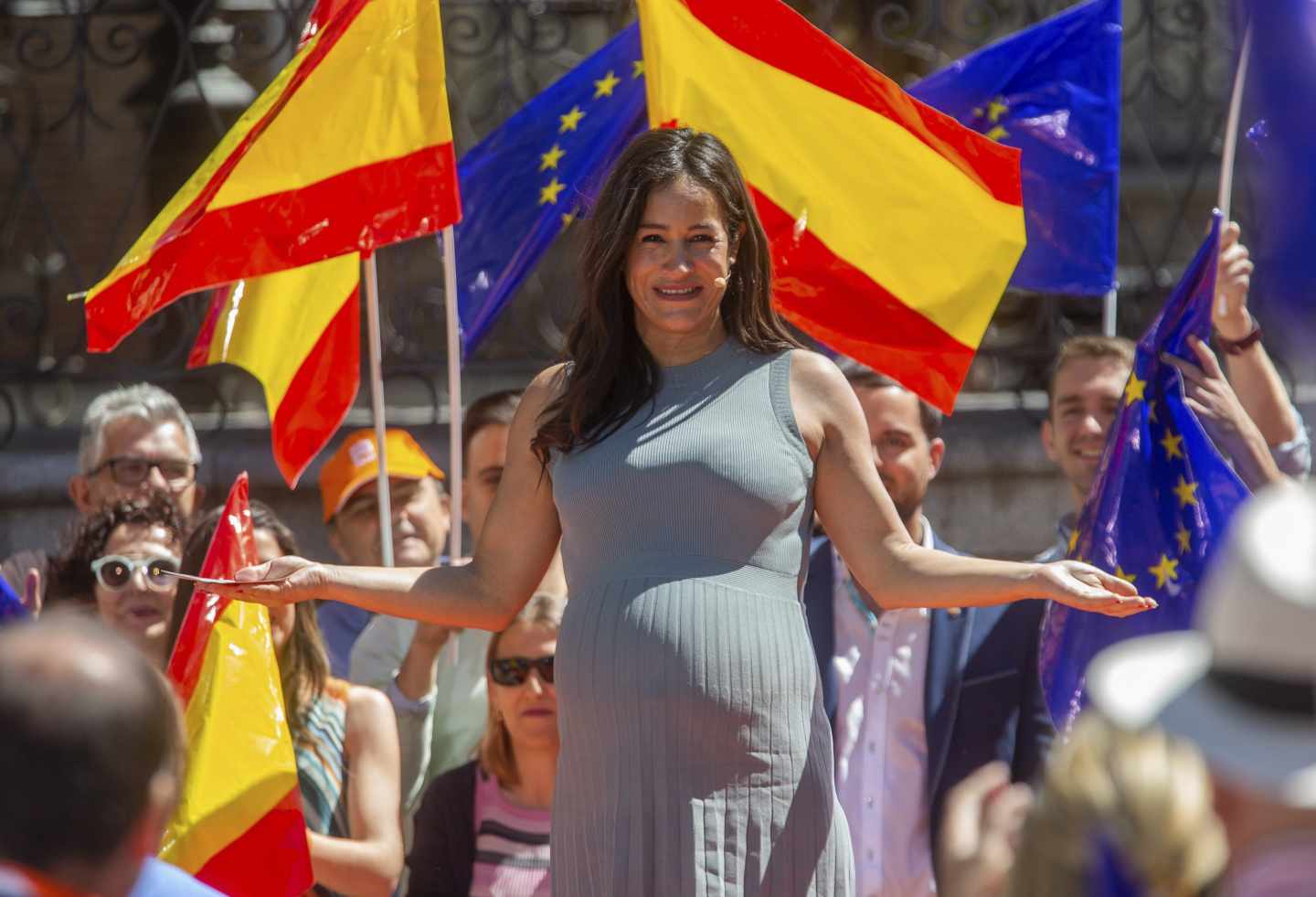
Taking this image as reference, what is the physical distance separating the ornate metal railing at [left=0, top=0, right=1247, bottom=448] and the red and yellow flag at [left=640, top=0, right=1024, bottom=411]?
2625mm

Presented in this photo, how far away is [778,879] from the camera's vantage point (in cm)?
332

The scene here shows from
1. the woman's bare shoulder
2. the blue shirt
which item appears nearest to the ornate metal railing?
the blue shirt

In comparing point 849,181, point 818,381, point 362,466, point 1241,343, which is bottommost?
point 362,466

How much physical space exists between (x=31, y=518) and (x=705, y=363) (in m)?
4.49

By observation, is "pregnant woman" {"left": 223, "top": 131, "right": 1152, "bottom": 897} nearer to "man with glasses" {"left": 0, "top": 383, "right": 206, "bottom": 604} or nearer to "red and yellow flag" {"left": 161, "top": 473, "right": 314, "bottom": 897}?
"red and yellow flag" {"left": 161, "top": 473, "right": 314, "bottom": 897}

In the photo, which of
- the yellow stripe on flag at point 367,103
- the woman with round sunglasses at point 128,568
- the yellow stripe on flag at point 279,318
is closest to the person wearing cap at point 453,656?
the yellow stripe on flag at point 279,318

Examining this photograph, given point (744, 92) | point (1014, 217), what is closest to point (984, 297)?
point (1014, 217)

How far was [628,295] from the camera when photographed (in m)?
3.64

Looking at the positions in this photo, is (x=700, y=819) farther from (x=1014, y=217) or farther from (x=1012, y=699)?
(x=1014, y=217)

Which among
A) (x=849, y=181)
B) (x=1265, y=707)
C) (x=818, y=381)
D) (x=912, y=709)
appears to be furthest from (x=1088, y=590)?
(x=849, y=181)

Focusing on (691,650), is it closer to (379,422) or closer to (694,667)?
(694,667)

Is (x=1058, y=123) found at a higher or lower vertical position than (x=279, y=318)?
higher

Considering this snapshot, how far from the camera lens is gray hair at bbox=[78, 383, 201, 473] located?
17.6ft

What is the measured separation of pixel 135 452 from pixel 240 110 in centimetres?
337
